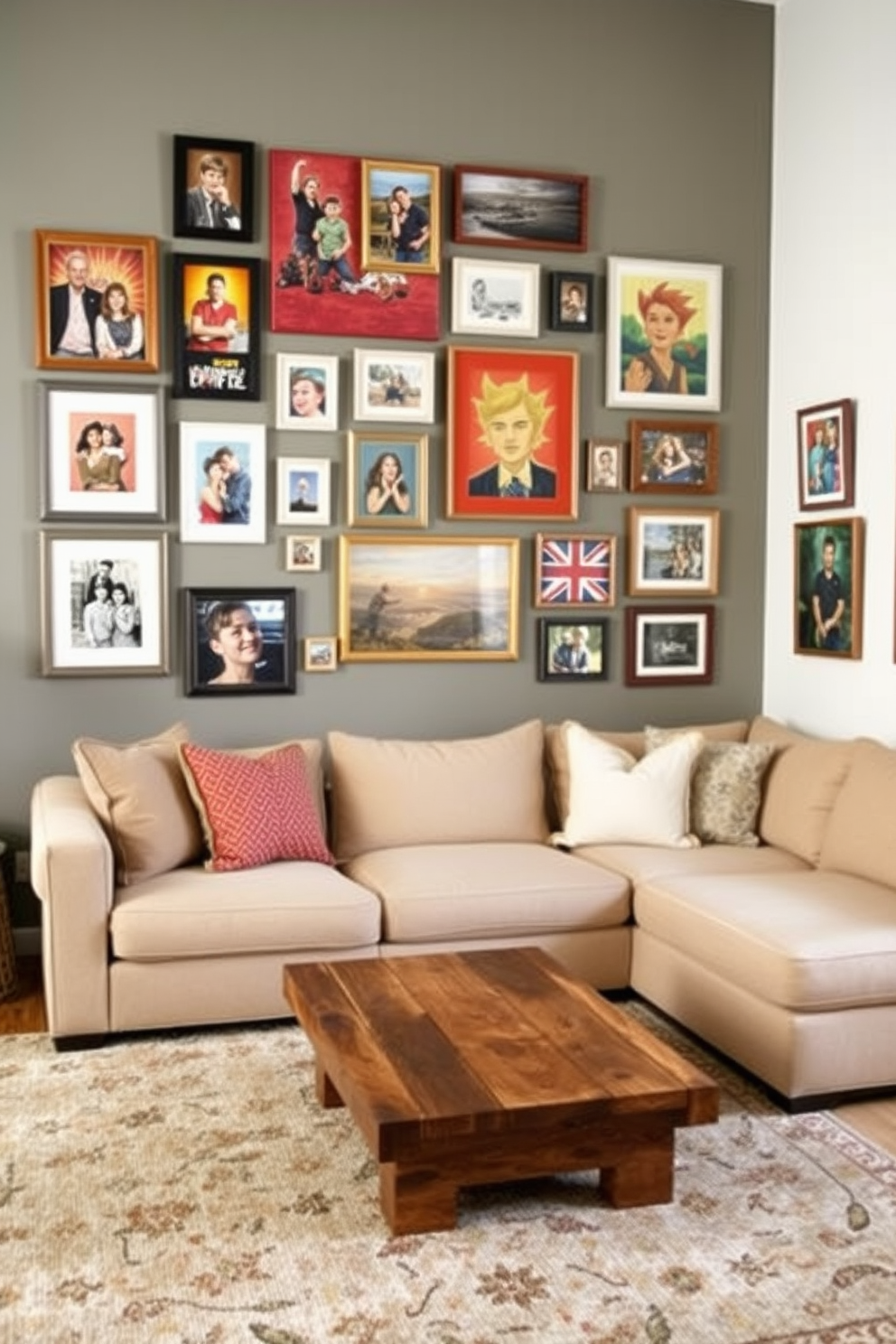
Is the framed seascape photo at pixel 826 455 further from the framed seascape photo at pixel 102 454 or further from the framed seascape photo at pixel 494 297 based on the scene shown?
the framed seascape photo at pixel 102 454

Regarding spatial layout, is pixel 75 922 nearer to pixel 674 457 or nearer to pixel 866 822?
pixel 866 822

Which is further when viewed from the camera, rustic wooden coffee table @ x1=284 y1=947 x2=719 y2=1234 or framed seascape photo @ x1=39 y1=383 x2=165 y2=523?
framed seascape photo @ x1=39 y1=383 x2=165 y2=523

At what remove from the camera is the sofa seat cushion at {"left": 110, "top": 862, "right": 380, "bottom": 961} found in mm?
3701

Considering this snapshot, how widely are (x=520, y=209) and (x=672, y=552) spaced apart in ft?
4.57

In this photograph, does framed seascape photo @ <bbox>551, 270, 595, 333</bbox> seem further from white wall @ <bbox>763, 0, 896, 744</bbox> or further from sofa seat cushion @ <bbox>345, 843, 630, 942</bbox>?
sofa seat cushion @ <bbox>345, 843, 630, 942</bbox>

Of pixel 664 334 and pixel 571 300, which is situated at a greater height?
A: pixel 571 300

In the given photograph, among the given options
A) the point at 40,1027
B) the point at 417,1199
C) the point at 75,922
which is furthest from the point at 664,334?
the point at 417,1199

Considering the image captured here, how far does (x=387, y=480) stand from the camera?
4.84 meters

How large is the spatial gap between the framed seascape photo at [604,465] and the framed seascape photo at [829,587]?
2.31 ft

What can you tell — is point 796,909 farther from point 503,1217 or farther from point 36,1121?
point 36,1121

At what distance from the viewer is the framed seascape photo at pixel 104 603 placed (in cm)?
454

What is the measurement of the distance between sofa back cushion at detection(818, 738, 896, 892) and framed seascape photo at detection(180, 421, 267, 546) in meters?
2.16

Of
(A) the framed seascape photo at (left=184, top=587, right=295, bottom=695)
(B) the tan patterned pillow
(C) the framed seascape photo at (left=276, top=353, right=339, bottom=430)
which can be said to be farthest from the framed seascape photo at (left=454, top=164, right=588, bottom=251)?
(B) the tan patterned pillow

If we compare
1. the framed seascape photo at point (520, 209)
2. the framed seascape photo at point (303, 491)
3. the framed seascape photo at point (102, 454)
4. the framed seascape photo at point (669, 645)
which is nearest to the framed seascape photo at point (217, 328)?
the framed seascape photo at point (102, 454)
